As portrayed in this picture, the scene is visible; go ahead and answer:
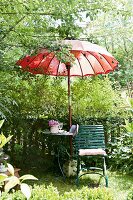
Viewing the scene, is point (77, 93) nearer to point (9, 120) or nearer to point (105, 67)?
point (105, 67)

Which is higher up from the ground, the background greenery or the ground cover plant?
the background greenery

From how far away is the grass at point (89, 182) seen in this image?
Answer: 521 centimetres

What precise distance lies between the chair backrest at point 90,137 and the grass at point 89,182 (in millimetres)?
556

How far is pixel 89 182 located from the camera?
18.3ft

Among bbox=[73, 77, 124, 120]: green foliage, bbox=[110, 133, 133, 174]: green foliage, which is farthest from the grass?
bbox=[73, 77, 124, 120]: green foliage

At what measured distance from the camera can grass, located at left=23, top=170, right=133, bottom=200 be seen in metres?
5.21

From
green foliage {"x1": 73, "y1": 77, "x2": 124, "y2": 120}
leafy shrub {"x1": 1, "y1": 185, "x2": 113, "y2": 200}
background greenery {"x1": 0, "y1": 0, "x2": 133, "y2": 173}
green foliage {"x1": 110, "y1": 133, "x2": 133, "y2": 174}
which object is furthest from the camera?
green foliage {"x1": 73, "y1": 77, "x2": 124, "y2": 120}

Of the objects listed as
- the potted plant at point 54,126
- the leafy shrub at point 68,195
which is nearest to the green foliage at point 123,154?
the potted plant at point 54,126

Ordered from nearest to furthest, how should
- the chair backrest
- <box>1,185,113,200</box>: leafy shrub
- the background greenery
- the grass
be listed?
1. <box>1,185,113,200</box>: leafy shrub
2. the background greenery
3. the grass
4. the chair backrest

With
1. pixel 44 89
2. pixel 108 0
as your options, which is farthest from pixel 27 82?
pixel 108 0

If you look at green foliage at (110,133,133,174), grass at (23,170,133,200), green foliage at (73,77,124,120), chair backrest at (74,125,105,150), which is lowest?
grass at (23,170,133,200)

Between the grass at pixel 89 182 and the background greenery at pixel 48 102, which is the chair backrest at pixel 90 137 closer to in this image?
the background greenery at pixel 48 102

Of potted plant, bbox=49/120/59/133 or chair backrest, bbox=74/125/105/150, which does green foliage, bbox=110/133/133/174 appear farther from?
potted plant, bbox=49/120/59/133

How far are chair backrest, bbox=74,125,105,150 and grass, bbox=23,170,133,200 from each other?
56 cm
